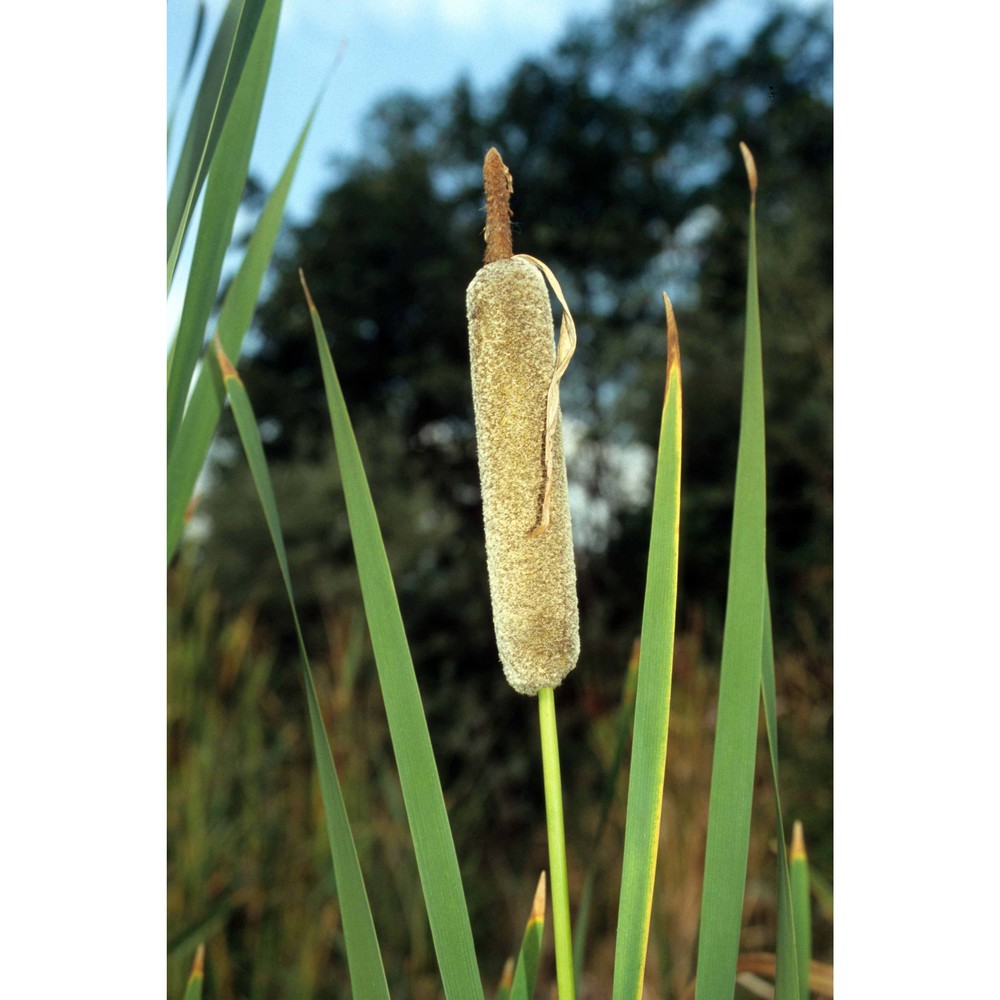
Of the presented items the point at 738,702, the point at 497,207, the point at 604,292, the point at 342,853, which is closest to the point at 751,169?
the point at 497,207

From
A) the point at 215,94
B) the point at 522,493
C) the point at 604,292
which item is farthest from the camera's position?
the point at 604,292

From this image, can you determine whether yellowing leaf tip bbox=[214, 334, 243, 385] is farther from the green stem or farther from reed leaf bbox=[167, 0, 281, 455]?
the green stem

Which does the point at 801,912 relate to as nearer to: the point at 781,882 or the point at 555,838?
the point at 781,882

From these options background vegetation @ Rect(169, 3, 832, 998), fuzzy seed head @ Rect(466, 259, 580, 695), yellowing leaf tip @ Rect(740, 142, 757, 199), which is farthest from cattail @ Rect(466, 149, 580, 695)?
background vegetation @ Rect(169, 3, 832, 998)

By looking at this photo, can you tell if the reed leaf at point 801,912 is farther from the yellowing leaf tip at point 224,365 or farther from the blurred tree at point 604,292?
the blurred tree at point 604,292

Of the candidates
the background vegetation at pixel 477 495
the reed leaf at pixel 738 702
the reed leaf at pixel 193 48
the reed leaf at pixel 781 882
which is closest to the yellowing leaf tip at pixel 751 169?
the reed leaf at pixel 738 702

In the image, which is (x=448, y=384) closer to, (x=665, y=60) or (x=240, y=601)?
(x=240, y=601)
